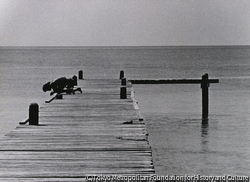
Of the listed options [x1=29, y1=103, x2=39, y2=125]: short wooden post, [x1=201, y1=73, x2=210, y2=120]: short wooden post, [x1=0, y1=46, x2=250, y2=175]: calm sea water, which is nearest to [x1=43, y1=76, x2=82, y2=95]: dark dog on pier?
[x1=0, y1=46, x2=250, y2=175]: calm sea water

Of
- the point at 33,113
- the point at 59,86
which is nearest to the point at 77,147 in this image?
the point at 33,113

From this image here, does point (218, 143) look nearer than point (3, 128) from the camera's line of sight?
Yes

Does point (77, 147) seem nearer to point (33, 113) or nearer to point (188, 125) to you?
point (33, 113)

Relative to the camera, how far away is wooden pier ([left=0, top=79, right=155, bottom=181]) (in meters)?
9.62

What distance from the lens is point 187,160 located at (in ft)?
67.6

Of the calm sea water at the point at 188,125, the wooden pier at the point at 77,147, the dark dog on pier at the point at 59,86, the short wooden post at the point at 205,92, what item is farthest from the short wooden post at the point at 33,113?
the short wooden post at the point at 205,92

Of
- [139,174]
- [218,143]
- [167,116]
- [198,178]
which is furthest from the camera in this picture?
[167,116]

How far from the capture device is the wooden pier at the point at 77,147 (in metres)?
9.62

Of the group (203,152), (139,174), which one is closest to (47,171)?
(139,174)

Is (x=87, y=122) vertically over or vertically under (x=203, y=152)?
over

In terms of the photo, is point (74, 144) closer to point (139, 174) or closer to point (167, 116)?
point (139, 174)

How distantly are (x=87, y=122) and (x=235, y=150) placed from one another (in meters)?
8.84

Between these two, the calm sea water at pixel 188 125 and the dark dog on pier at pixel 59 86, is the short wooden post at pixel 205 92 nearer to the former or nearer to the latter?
the calm sea water at pixel 188 125

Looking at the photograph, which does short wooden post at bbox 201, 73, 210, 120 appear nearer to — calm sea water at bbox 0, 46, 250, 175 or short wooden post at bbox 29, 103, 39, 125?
calm sea water at bbox 0, 46, 250, 175
